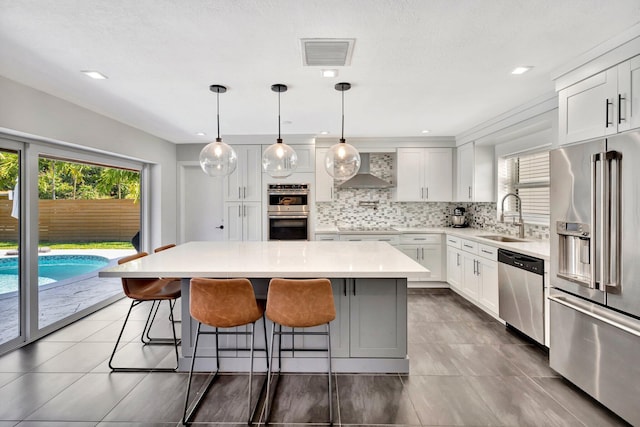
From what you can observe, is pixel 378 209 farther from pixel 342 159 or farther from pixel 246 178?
pixel 342 159

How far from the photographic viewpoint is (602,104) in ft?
6.95

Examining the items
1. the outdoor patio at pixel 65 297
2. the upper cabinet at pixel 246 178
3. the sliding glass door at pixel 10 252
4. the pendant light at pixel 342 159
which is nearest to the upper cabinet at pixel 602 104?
the pendant light at pixel 342 159

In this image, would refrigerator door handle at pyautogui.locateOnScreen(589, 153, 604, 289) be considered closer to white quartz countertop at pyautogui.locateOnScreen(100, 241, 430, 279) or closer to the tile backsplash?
white quartz countertop at pyautogui.locateOnScreen(100, 241, 430, 279)

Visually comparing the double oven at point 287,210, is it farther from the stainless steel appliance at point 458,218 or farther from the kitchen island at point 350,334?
the kitchen island at point 350,334

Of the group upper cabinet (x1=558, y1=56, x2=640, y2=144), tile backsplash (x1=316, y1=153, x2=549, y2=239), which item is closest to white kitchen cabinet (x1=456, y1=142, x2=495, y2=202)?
tile backsplash (x1=316, y1=153, x2=549, y2=239)

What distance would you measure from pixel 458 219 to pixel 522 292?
2.31 meters

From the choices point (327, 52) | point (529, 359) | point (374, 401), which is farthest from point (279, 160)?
point (529, 359)

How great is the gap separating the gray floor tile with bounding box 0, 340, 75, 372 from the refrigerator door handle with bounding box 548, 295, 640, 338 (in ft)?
13.5

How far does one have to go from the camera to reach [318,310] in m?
2.02

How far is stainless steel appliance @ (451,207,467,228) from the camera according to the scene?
5.20 meters

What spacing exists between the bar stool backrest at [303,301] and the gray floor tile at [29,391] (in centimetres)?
172

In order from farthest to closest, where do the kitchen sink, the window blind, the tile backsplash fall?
1. the tile backsplash
2. the kitchen sink
3. the window blind

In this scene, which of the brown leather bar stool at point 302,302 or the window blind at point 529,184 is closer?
the brown leather bar stool at point 302,302

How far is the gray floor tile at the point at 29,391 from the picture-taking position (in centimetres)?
203
